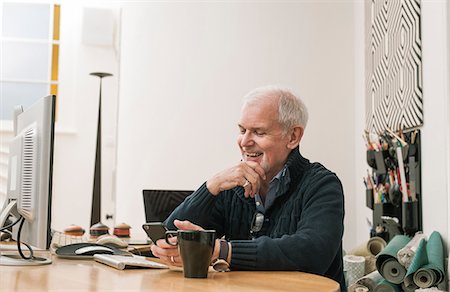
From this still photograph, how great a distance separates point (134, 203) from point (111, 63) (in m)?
1.24

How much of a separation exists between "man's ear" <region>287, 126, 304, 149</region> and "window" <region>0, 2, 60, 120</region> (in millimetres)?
3749

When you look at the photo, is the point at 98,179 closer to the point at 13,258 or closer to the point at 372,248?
the point at 372,248

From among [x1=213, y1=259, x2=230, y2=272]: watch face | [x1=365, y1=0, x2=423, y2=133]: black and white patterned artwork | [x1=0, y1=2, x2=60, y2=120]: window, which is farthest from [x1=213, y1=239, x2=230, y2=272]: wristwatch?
[x1=0, y1=2, x2=60, y2=120]: window

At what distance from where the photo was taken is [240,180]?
1903mm

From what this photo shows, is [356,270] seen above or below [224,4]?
below

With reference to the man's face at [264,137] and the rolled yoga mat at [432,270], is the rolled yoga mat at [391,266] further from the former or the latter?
the man's face at [264,137]

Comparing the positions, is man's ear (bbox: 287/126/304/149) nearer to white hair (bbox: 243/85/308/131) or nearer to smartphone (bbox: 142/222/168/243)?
white hair (bbox: 243/85/308/131)

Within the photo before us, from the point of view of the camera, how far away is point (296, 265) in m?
1.54

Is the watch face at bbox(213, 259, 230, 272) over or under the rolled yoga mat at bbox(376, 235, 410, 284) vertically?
over

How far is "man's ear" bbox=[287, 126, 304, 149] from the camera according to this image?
202 centimetres

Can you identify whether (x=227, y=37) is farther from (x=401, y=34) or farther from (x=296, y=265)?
(x=296, y=265)

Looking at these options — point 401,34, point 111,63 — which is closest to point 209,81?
point 111,63

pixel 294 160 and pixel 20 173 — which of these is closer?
pixel 20 173

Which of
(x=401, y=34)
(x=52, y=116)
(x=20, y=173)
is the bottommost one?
(x=20, y=173)
